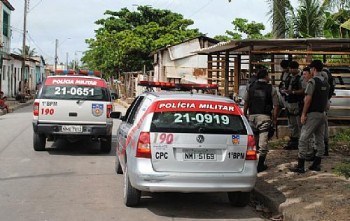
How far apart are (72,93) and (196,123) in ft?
18.5

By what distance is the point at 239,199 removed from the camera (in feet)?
22.2

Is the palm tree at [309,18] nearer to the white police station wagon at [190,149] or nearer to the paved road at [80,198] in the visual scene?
the paved road at [80,198]

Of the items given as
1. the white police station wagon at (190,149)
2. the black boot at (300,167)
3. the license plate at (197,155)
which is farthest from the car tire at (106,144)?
the license plate at (197,155)

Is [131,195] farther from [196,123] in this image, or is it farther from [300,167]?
[300,167]

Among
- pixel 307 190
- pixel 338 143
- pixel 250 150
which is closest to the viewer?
pixel 250 150

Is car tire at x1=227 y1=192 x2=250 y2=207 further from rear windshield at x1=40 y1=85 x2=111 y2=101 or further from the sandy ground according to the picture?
rear windshield at x1=40 y1=85 x2=111 y2=101

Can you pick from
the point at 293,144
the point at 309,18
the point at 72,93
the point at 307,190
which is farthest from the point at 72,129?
the point at 309,18

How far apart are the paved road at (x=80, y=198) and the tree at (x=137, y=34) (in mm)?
28173

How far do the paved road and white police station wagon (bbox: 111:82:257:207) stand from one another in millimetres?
425

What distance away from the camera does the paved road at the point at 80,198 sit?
20.6ft

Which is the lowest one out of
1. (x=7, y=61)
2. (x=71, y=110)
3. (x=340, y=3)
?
(x=71, y=110)

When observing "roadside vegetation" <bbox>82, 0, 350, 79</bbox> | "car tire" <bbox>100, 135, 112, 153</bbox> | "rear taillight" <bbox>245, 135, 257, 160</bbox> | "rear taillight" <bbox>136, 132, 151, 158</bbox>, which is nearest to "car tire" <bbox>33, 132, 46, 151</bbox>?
"car tire" <bbox>100, 135, 112, 153</bbox>

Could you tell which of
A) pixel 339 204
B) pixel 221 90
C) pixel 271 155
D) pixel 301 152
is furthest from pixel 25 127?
pixel 339 204

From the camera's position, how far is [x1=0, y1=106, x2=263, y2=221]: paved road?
20.6ft
